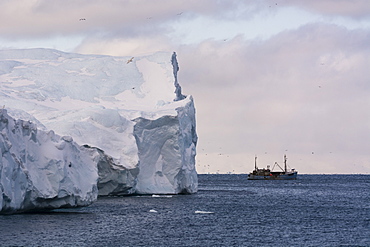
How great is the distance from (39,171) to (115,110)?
15.6 m

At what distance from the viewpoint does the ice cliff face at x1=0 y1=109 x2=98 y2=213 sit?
30219 mm

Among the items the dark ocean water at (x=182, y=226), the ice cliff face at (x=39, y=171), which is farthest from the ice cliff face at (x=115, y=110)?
the dark ocean water at (x=182, y=226)

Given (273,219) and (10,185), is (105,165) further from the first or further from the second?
(10,185)

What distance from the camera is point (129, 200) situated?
46969mm

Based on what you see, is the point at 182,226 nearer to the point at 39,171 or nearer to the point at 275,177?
the point at 39,171

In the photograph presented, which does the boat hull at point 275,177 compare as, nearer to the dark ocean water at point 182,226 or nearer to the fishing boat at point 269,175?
the fishing boat at point 269,175

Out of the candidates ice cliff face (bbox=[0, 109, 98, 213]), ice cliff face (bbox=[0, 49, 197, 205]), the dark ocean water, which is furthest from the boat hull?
ice cliff face (bbox=[0, 109, 98, 213])

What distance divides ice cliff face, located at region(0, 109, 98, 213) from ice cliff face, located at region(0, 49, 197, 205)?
3472mm

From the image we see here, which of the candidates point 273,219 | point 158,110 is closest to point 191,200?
point 158,110

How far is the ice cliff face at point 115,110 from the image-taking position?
45406 mm

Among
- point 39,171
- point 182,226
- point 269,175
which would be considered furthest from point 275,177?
point 39,171

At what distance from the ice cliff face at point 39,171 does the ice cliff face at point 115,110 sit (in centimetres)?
347

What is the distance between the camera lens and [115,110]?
48.2m

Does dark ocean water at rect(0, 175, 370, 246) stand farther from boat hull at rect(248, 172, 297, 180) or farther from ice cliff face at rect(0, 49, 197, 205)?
boat hull at rect(248, 172, 297, 180)
